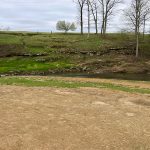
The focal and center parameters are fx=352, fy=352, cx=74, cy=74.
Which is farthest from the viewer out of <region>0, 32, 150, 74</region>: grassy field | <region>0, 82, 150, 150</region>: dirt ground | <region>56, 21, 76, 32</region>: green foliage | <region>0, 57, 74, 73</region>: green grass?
<region>56, 21, 76, 32</region>: green foliage

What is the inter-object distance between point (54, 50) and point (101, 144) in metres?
49.5

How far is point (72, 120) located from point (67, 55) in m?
44.5

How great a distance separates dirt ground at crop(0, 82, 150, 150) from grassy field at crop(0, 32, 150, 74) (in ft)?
98.4

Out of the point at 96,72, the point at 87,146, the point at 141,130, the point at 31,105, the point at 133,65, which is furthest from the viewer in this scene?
the point at 133,65

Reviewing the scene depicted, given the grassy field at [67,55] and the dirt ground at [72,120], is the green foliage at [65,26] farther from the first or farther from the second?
the dirt ground at [72,120]

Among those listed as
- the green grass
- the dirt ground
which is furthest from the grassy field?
the dirt ground

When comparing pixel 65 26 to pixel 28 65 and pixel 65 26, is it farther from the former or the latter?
pixel 28 65

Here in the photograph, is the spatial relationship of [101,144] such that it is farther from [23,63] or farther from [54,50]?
[54,50]

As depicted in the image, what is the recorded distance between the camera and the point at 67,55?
5809 cm

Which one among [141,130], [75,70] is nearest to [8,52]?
[75,70]

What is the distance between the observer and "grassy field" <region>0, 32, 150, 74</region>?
50500 mm

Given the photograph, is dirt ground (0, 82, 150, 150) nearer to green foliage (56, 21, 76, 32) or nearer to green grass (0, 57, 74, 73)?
green grass (0, 57, 74, 73)

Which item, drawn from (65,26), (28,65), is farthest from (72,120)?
(65,26)

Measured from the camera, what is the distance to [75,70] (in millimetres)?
50062
